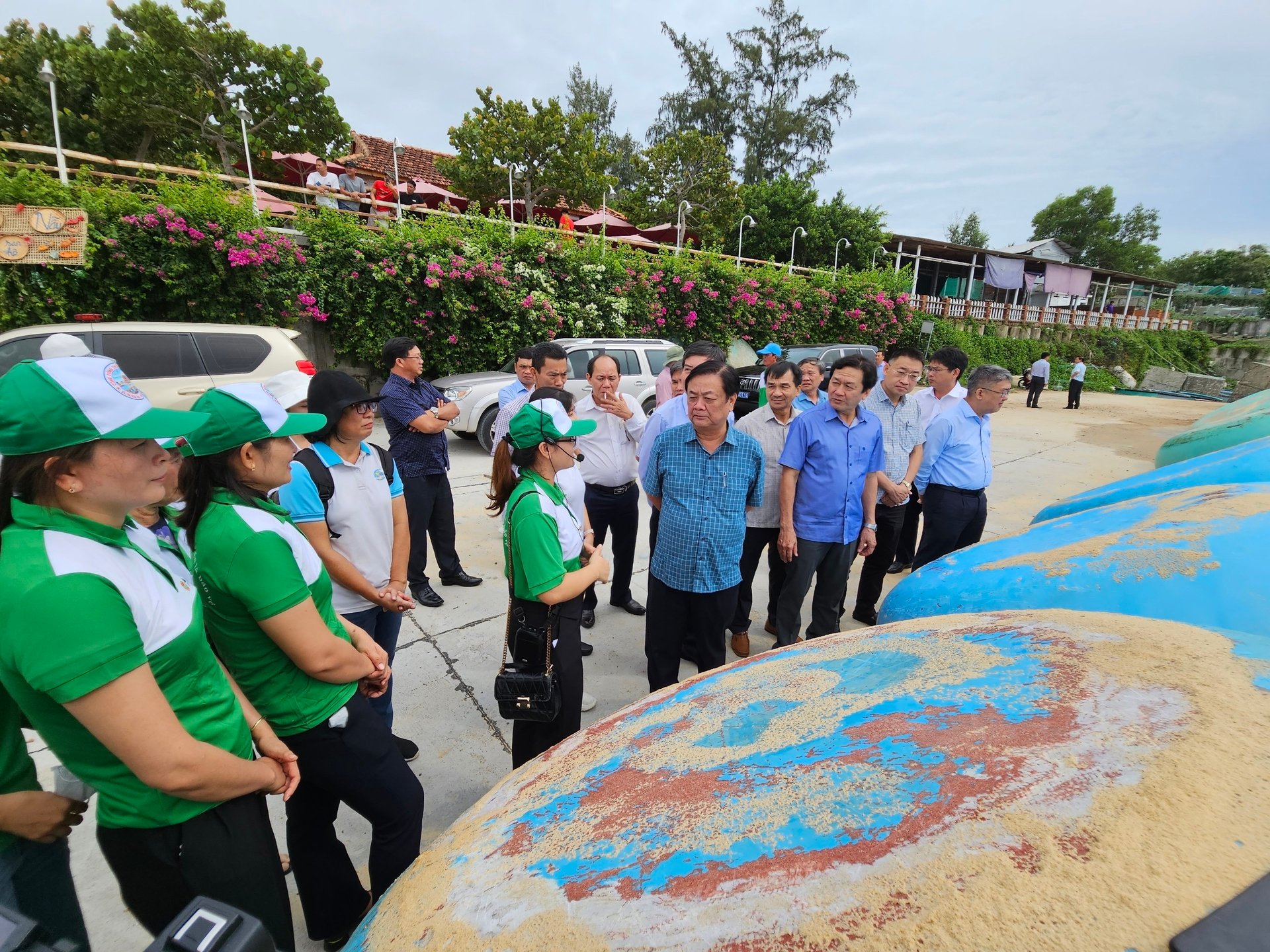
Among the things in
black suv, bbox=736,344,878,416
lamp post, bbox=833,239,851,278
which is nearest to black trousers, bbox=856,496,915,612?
black suv, bbox=736,344,878,416

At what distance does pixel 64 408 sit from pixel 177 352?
672 centimetres

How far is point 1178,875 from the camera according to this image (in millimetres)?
759

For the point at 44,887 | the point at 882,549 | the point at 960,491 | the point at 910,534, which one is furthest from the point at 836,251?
the point at 44,887

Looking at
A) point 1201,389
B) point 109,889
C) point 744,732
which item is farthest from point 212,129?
point 1201,389

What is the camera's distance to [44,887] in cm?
140

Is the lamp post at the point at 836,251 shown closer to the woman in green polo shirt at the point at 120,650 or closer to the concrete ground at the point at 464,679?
the concrete ground at the point at 464,679

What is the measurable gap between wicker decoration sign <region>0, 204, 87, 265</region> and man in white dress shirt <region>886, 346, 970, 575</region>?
32.8 ft

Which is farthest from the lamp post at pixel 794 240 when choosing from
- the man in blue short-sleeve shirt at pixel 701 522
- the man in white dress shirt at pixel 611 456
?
the man in blue short-sleeve shirt at pixel 701 522

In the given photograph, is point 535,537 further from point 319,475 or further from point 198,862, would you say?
point 198,862

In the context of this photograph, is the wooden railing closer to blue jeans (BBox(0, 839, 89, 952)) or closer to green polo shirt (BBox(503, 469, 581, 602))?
green polo shirt (BBox(503, 469, 581, 602))

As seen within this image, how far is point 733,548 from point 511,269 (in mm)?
9755

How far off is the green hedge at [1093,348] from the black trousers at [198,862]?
22.1 metres

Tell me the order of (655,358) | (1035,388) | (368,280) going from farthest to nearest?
(1035,388), (368,280), (655,358)

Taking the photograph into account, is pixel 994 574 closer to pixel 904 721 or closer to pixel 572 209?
pixel 904 721
